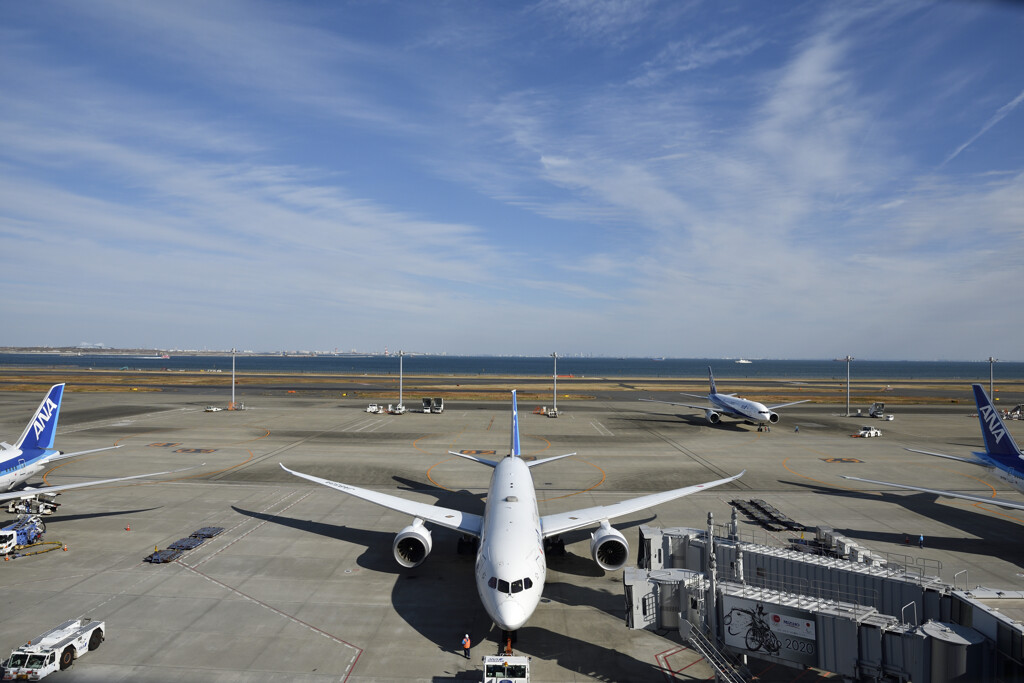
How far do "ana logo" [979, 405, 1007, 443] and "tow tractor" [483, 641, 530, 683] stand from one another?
101 ft

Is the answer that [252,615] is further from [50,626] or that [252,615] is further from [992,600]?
[992,600]

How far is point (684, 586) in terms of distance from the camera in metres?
15.5

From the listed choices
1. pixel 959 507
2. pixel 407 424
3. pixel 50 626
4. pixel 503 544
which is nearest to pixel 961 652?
pixel 503 544

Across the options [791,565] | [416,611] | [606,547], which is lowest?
[416,611]

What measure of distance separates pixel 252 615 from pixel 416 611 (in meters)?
5.95

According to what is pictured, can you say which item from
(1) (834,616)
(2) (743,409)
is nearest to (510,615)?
(1) (834,616)

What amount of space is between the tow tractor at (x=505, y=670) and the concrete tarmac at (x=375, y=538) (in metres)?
1.56

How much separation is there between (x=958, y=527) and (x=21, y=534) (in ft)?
161

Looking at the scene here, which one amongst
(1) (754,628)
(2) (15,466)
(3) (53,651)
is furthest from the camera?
(2) (15,466)

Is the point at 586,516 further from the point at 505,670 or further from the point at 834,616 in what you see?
the point at 834,616

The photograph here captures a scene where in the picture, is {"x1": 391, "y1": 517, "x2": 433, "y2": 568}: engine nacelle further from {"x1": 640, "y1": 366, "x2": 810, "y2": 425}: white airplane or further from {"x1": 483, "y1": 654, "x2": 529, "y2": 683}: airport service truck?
{"x1": 640, "y1": 366, "x2": 810, "y2": 425}: white airplane

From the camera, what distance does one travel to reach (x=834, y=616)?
13180 mm

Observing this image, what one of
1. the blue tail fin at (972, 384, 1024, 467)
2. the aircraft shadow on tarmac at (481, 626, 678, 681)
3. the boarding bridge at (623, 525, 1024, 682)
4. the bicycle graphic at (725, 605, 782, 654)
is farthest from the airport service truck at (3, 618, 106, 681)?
the blue tail fin at (972, 384, 1024, 467)

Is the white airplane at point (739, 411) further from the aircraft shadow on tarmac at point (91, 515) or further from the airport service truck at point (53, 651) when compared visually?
the airport service truck at point (53, 651)
